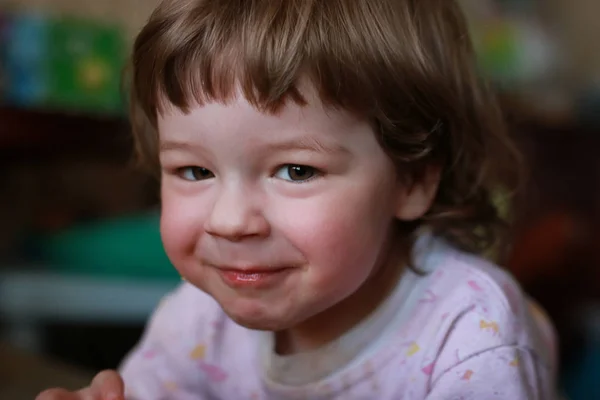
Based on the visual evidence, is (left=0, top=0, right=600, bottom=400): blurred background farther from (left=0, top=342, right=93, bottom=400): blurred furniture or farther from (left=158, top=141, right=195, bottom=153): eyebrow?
(left=158, top=141, right=195, bottom=153): eyebrow

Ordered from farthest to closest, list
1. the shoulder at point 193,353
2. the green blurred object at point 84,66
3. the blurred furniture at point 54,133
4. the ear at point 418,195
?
the green blurred object at point 84,66 < the blurred furniture at point 54,133 < the shoulder at point 193,353 < the ear at point 418,195

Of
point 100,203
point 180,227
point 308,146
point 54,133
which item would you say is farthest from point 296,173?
point 100,203

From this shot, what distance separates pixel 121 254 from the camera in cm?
186

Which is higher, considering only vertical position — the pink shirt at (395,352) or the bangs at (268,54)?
the bangs at (268,54)

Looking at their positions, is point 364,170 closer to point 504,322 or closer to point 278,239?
point 278,239

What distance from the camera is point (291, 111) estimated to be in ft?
2.18

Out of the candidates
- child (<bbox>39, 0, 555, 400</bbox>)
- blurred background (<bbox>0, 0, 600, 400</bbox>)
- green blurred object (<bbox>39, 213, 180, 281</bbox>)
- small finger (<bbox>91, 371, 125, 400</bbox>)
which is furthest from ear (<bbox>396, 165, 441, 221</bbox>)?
green blurred object (<bbox>39, 213, 180, 281</bbox>)

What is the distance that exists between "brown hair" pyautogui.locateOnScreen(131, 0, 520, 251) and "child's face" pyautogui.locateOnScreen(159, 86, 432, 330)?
0.07 feet

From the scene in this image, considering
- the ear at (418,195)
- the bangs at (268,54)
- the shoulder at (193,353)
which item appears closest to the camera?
the bangs at (268,54)

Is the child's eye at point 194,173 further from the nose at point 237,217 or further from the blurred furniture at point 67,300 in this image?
the blurred furniture at point 67,300

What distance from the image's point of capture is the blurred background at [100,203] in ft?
6.05

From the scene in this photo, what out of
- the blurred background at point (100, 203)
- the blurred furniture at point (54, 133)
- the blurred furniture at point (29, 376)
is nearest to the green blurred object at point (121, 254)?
the blurred background at point (100, 203)

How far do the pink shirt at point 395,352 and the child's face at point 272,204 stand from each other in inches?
4.4

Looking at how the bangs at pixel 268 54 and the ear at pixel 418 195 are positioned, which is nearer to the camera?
the bangs at pixel 268 54
